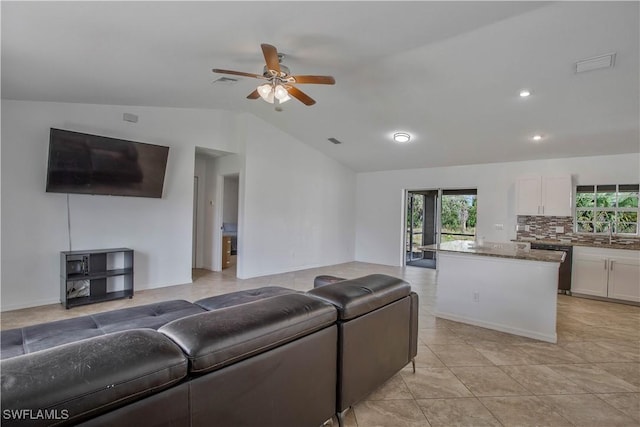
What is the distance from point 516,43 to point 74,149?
5032 mm

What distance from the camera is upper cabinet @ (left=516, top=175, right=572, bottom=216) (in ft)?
17.9

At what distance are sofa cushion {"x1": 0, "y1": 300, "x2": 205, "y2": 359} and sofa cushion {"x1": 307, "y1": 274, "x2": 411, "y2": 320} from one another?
3.63ft

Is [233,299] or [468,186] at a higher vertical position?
[468,186]

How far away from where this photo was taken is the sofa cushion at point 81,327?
1.68 meters

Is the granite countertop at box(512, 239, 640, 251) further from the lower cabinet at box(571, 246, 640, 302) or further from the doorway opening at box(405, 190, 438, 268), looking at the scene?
the doorway opening at box(405, 190, 438, 268)

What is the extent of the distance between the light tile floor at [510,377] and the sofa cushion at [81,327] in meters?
1.41

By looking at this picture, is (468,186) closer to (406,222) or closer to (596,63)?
(406,222)

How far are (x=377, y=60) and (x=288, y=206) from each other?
368 centimetres

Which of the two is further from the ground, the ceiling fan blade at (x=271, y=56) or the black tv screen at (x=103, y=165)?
the ceiling fan blade at (x=271, y=56)

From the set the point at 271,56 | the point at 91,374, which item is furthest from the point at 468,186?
the point at 91,374

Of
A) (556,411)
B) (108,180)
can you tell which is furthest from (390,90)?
(108,180)

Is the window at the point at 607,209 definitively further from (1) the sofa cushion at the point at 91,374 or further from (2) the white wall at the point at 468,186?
(1) the sofa cushion at the point at 91,374

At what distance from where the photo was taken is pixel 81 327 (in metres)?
1.94

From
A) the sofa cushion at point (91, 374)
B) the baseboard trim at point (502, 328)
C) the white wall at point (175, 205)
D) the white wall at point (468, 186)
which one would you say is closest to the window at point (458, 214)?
the white wall at point (468, 186)
